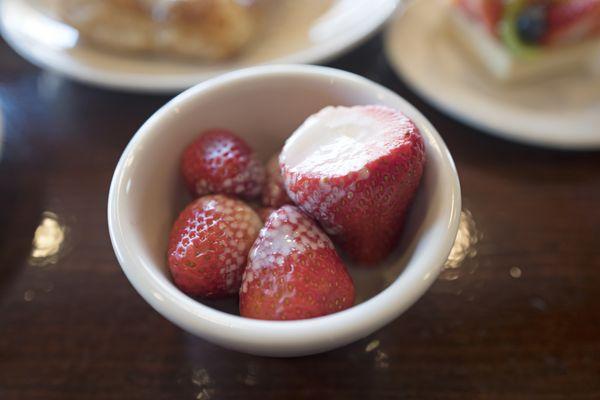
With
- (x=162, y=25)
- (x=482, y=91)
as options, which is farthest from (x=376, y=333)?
(x=162, y=25)

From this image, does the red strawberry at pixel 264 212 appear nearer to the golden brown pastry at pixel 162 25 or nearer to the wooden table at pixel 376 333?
the wooden table at pixel 376 333

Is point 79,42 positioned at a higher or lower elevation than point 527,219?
higher

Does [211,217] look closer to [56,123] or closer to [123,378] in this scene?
[123,378]

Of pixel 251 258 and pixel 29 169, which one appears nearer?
pixel 251 258

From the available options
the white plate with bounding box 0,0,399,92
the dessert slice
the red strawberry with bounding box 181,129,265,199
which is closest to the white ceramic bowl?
the red strawberry with bounding box 181,129,265,199

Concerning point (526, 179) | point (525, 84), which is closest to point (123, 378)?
point (526, 179)

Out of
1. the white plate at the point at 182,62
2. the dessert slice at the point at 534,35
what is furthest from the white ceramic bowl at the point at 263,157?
the dessert slice at the point at 534,35

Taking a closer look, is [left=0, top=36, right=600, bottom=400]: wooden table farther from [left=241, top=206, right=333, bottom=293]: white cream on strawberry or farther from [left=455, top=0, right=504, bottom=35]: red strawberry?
[left=455, top=0, right=504, bottom=35]: red strawberry
